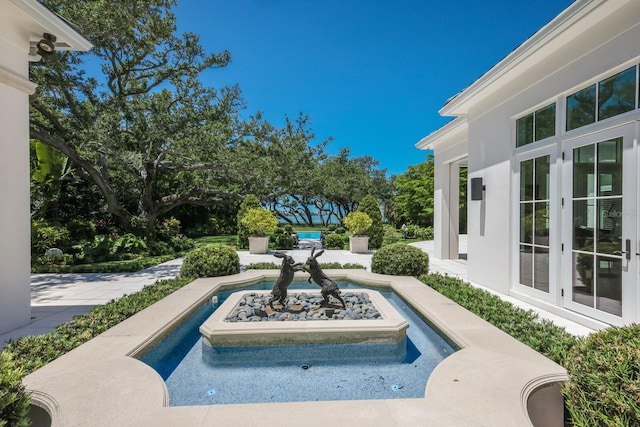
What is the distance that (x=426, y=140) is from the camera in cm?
1182

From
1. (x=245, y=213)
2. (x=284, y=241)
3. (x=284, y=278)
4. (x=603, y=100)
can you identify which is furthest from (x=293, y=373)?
(x=284, y=241)

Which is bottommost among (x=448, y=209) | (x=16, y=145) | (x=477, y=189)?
(x=448, y=209)

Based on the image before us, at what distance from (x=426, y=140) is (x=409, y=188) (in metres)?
17.6

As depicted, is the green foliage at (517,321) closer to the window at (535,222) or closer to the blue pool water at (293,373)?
the window at (535,222)

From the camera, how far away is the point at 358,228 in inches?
553

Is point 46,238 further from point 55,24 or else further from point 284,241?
point 284,241

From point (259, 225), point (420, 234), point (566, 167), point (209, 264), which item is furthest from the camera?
point (420, 234)

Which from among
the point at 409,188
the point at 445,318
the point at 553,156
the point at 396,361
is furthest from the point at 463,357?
the point at 409,188

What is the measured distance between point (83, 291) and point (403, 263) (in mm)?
8024

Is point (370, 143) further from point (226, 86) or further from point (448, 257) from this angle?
point (448, 257)

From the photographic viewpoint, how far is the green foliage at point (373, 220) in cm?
1505

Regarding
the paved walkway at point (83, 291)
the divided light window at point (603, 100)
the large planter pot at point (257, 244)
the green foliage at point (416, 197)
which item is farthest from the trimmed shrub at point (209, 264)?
the green foliage at point (416, 197)

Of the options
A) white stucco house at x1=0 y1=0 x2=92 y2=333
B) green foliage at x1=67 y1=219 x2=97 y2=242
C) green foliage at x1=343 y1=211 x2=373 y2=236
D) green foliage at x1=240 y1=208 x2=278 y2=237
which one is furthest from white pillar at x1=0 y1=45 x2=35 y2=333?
green foliage at x1=343 y1=211 x2=373 y2=236

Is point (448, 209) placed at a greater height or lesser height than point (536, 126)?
lesser
